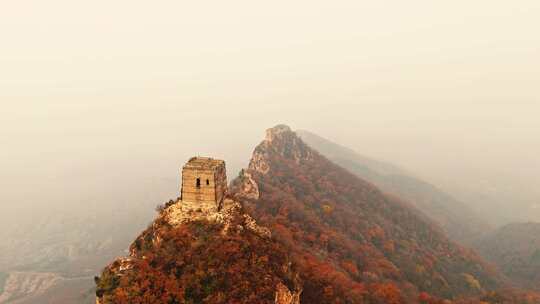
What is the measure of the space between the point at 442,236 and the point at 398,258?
3360 cm

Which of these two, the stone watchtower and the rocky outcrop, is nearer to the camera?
the rocky outcrop

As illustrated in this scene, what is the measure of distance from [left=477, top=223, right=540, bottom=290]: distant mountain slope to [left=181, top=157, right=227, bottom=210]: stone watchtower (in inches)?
4274

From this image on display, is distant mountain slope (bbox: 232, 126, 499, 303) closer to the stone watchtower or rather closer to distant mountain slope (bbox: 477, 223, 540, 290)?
the stone watchtower

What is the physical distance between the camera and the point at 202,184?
42.9 m

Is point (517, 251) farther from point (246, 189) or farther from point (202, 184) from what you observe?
point (202, 184)

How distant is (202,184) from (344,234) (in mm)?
66623

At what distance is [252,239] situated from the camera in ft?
135

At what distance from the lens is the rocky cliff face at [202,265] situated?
35.0m

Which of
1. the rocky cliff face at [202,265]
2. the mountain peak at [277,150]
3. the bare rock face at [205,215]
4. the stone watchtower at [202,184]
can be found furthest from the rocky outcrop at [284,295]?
the mountain peak at [277,150]

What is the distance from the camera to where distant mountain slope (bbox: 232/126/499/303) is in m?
67.3

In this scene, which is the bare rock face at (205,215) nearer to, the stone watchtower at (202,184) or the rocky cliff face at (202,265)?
the rocky cliff face at (202,265)

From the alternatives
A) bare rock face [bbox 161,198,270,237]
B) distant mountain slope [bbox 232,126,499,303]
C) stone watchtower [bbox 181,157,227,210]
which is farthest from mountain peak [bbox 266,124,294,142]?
stone watchtower [bbox 181,157,227,210]

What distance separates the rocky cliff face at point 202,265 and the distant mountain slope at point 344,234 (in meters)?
12.3

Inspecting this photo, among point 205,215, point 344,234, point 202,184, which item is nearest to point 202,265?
point 205,215
